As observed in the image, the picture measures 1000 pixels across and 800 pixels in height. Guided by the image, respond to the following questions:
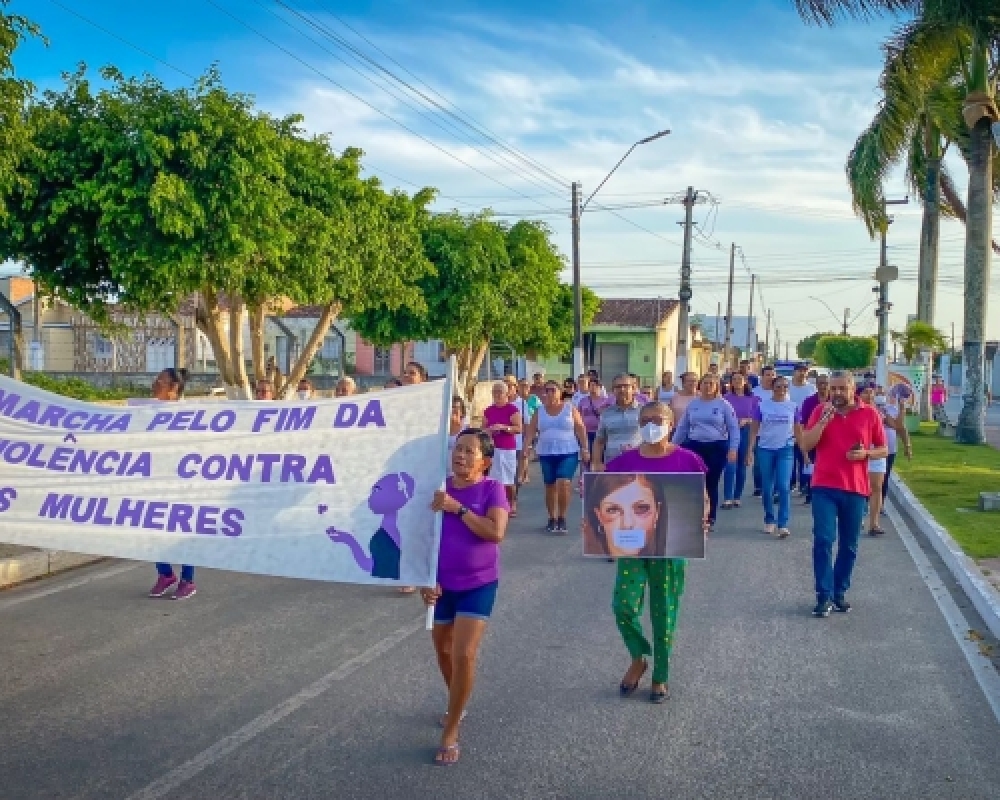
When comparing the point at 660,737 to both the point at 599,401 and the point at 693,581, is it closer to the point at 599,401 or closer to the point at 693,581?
the point at 693,581

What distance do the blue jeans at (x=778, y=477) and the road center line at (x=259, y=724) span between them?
18.8ft

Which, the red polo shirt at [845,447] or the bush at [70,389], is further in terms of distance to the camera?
the bush at [70,389]

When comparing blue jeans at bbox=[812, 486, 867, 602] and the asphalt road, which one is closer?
the asphalt road

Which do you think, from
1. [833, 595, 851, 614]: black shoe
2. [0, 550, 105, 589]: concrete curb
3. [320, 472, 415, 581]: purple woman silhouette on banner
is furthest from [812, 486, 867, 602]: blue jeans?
[0, 550, 105, 589]: concrete curb

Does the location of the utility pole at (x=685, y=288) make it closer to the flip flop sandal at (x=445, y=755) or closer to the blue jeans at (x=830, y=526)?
the blue jeans at (x=830, y=526)

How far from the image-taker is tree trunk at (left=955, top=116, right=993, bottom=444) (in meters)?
23.0

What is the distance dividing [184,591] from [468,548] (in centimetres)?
414

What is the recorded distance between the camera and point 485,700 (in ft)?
19.9

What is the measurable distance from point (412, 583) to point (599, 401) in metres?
10.3

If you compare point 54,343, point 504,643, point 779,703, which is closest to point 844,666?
point 779,703

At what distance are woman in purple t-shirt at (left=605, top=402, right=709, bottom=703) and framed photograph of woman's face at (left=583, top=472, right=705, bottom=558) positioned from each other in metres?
0.11

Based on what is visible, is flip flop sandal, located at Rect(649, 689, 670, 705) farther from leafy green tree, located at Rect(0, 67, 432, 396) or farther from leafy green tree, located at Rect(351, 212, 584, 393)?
leafy green tree, located at Rect(351, 212, 584, 393)

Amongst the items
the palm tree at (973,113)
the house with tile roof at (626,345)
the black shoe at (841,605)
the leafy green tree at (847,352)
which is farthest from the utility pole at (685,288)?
the leafy green tree at (847,352)

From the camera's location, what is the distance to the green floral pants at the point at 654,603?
6.20m
